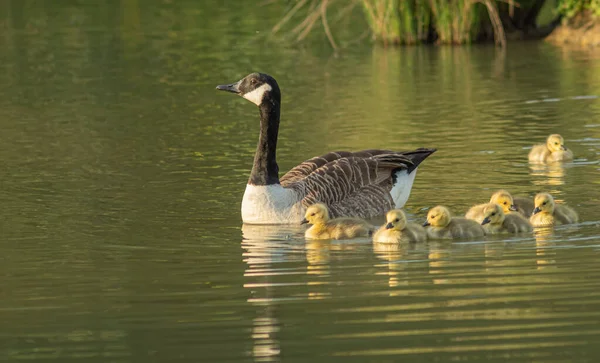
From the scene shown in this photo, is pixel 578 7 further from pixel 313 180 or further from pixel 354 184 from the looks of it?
pixel 313 180

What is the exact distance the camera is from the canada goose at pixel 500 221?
38.8 feet

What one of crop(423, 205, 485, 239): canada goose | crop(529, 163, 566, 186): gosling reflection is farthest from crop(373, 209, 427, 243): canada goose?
crop(529, 163, 566, 186): gosling reflection

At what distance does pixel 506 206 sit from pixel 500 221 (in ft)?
2.46

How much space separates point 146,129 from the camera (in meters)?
21.0

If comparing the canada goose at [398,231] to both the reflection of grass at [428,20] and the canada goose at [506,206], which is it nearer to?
the canada goose at [506,206]

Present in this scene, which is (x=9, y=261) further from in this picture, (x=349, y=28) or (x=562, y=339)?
(x=349, y=28)

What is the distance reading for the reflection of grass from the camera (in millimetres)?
30406

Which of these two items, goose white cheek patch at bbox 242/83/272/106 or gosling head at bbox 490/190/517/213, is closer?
gosling head at bbox 490/190/517/213

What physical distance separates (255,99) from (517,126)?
7.11 meters

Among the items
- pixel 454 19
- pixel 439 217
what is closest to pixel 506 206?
pixel 439 217

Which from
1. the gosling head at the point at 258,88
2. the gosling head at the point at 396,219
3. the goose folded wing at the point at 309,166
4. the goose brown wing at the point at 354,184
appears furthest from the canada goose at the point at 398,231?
the gosling head at the point at 258,88

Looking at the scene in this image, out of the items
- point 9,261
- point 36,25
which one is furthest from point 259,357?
point 36,25

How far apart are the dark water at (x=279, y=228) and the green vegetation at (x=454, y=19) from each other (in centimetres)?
80

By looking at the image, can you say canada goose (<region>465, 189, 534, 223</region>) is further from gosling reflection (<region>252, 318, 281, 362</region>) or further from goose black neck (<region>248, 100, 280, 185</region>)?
gosling reflection (<region>252, 318, 281, 362</region>)
